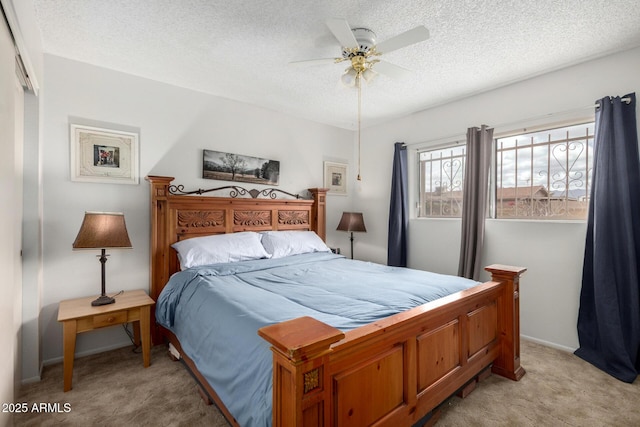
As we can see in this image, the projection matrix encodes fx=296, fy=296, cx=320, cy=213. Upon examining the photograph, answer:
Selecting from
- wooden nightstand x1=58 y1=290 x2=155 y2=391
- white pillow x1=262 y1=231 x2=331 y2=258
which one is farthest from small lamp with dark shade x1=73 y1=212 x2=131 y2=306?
white pillow x1=262 y1=231 x2=331 y2=258

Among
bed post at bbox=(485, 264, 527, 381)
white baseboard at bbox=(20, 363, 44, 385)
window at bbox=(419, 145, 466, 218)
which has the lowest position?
white baseboard at bbox=(20, 363, 44, 385)

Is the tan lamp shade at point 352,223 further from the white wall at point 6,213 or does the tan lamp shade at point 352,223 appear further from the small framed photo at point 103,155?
the white wall at point 6,213

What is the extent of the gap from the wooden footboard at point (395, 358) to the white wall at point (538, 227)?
0.87 m

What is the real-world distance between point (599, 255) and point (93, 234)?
13.2ft

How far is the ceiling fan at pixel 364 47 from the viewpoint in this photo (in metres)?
1.83

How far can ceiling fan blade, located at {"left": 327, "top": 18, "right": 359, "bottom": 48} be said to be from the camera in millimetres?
1752

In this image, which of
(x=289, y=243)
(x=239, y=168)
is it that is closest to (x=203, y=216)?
(x=239, y=168)

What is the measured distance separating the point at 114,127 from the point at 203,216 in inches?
45.1

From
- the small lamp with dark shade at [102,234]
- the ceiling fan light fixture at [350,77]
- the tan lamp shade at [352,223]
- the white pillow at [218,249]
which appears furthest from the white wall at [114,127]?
the ceiling fan light fixture at [350,77]

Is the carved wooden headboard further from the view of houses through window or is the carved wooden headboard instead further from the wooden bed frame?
the view of houses through window

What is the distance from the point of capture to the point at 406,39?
6.17 ft

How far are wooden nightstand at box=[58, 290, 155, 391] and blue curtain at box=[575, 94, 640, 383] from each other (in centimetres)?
368

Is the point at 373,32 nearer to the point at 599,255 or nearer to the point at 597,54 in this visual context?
the point at 597,54

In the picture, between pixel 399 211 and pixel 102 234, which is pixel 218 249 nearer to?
pixel 102 234
